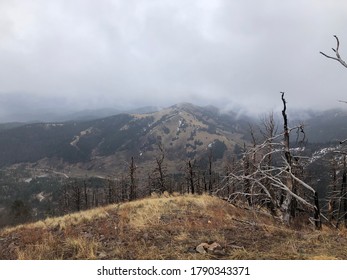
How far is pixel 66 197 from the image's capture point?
10138 centimetres

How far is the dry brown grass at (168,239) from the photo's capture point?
26.9 feet

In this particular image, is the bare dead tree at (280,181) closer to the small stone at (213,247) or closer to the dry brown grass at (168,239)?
the dry brown grass at (168,239)

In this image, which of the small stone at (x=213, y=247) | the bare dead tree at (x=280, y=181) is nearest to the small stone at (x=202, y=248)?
the small stone at (x=213, y=247)

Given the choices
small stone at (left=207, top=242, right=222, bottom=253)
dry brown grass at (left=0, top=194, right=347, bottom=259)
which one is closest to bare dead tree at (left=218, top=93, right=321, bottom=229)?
dry brown grass at (left=0, top=194, right=347, bottom=259)

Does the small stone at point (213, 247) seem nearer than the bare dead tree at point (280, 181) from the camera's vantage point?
Yes

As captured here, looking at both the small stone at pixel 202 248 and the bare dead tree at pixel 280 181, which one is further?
the bare dead tree at pixel 280 181

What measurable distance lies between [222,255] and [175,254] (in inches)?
44.5

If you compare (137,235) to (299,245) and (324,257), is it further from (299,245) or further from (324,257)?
(324,257)

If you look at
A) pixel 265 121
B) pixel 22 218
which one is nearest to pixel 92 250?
pixel 265 121

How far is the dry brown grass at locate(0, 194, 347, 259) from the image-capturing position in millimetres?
8211

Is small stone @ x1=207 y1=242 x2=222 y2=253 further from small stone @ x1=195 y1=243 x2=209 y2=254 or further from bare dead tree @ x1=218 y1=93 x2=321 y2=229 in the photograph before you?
bare dead tree @ x1=218 y1=93 x2=321 y2=229

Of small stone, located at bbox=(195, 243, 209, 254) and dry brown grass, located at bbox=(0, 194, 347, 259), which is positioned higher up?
small stone, located at bbox=(195, 243, 209, 254)

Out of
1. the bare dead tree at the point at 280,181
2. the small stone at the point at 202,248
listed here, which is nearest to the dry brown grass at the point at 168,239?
the small stone at the point at 202,248

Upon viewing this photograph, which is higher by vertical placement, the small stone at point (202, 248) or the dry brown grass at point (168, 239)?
the small stone at point (202, 248)
